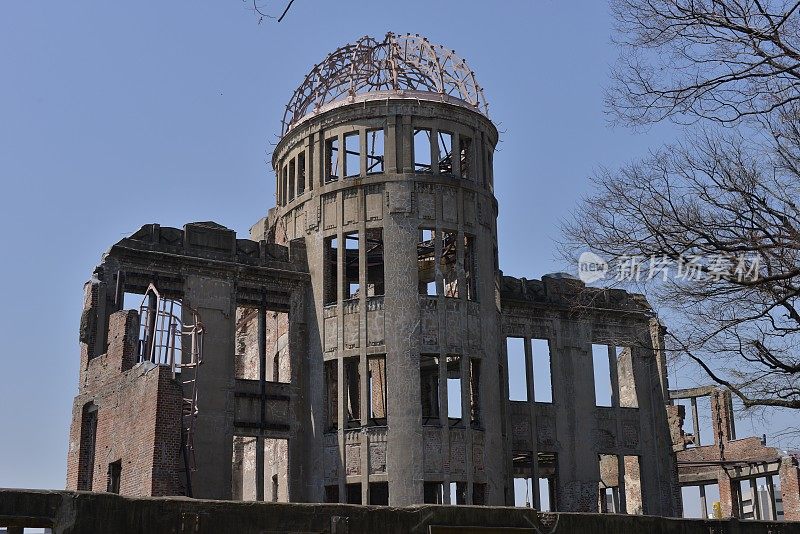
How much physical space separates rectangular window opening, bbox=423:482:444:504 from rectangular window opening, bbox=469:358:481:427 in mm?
1911

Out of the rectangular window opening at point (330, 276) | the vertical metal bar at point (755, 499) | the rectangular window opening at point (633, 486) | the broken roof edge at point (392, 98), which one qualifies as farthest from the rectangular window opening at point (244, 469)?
the vertical metal bar at point (755, 499)

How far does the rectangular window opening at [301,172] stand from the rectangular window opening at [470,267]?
4887 millimetres

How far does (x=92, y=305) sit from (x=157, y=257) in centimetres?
200

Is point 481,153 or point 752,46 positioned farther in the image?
point 481,153

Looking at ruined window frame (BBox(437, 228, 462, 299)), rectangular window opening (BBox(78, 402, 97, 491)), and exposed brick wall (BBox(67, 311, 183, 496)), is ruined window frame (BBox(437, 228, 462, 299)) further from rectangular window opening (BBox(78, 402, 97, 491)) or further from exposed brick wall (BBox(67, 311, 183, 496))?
rectangular window opening (BBox(78, 402, 97, 491))

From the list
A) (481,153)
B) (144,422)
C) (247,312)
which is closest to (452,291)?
(481,153)

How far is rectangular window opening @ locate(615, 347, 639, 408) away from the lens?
105 ft

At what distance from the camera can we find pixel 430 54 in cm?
2908

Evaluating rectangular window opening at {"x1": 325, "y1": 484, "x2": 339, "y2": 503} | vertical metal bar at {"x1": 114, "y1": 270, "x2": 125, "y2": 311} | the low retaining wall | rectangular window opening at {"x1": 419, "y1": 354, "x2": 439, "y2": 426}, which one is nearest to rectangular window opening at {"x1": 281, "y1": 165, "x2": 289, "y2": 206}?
vertical metal bar at {"x1": 114, "y1": 270, "x2": 125, "y2": 311}

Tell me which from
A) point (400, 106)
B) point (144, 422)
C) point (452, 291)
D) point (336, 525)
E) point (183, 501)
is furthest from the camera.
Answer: point (452, 291)

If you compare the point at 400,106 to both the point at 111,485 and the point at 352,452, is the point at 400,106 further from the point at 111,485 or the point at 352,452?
the point at 111,485

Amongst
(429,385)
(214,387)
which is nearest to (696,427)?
(429,385)

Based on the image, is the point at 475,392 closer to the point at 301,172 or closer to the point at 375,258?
the point at 375,258

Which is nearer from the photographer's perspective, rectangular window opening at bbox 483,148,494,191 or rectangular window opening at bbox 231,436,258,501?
rectangular window opening at bbox 483,148,494,191
